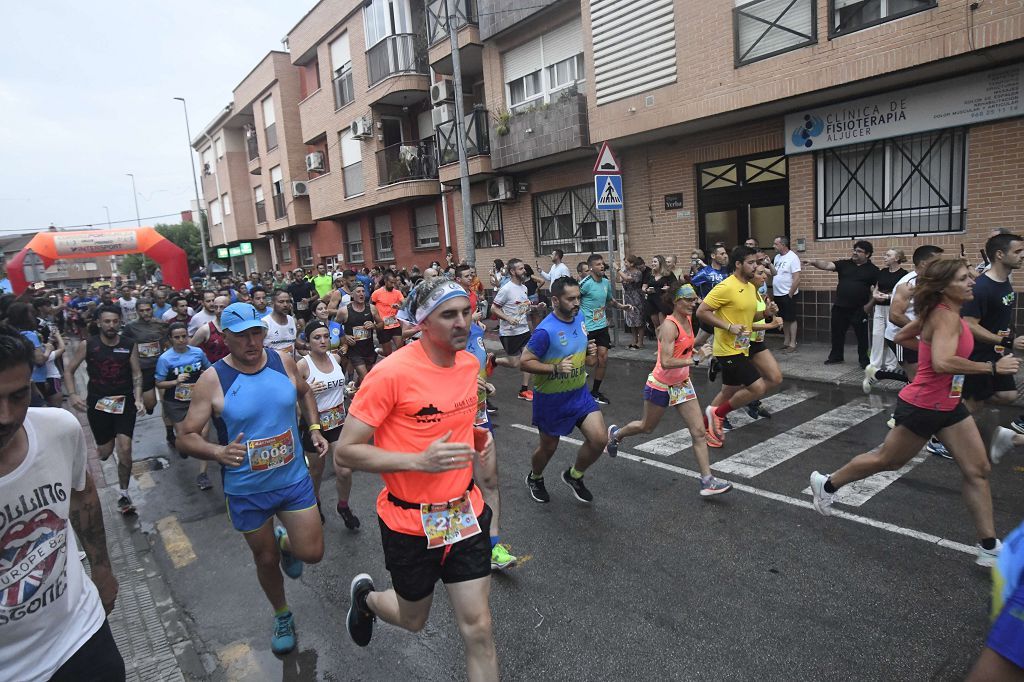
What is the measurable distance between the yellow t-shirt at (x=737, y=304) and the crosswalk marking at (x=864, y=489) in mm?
1647

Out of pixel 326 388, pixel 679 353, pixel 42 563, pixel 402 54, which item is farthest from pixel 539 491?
pixel 402 54

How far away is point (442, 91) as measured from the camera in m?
18.5

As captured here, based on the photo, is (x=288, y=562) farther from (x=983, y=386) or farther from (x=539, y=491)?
(x=983, y=386)

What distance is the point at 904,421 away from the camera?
419cm

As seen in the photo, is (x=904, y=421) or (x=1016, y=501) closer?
(x=904, y=421)

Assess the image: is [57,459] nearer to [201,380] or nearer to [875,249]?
[201,380]

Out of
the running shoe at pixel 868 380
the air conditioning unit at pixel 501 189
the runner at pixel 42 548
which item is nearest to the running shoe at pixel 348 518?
the runner at pixel 42 548

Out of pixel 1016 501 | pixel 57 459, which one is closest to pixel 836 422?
pixel 1016 501

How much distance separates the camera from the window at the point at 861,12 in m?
9.55

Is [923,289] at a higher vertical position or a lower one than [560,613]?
higher

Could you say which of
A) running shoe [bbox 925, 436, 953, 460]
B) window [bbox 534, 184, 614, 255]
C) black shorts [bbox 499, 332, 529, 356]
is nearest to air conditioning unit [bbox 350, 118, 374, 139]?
window [bbox 534, 184, 614, 255]

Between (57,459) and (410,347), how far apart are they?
1398mm

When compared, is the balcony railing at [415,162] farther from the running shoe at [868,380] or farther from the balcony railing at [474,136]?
the running shoe at [868,380]

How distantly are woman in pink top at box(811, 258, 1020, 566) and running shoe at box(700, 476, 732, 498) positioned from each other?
4.11ft
